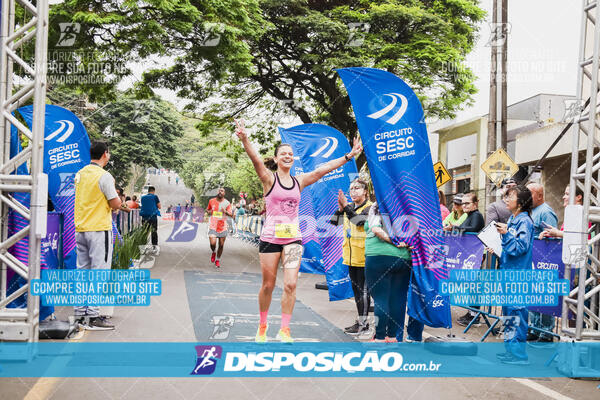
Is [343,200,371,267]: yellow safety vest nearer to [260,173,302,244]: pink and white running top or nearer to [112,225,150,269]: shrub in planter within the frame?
[260,173,302,244]: pink and white running top

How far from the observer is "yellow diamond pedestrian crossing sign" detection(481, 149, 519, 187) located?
12.4 m

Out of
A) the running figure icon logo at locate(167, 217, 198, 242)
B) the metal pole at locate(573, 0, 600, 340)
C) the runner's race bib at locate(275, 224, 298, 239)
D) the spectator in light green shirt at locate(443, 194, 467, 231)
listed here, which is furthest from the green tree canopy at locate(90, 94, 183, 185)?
the metal pole at locate(573, 0, 600, 340)

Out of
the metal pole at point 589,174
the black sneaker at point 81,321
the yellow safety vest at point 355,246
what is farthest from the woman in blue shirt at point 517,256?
the black sneaker at point 81,321

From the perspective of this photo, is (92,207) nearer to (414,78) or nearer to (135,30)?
(135,30)

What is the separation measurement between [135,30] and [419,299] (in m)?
10.3

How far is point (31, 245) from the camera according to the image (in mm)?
4793

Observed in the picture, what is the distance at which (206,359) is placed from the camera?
508 centimetres

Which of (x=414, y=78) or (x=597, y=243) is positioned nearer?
(x=597, y=243)

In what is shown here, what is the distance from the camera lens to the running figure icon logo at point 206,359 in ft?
16.4

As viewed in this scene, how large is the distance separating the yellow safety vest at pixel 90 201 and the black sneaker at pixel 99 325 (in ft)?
3.60

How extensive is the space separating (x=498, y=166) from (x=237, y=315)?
7134 mm

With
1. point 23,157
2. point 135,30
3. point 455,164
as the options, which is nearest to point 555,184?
point 455,164

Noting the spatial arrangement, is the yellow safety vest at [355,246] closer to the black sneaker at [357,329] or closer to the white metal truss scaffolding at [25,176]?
the black sneaker at [357,329]

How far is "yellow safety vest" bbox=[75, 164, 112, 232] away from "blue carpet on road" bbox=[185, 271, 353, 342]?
1.68 m
